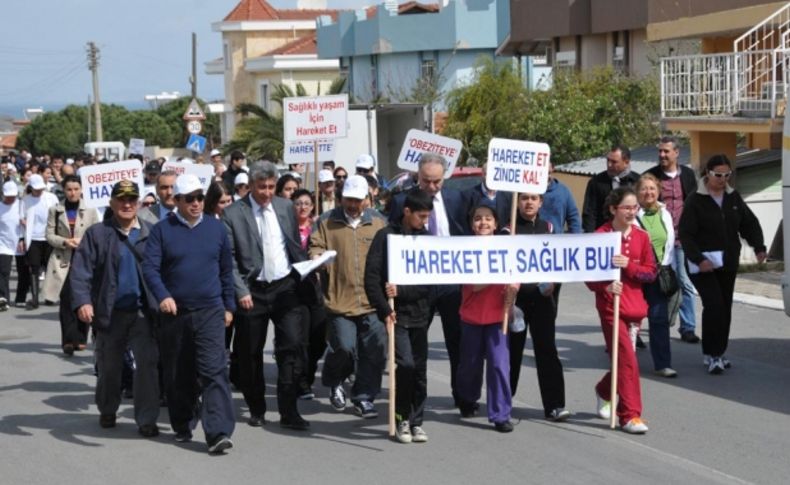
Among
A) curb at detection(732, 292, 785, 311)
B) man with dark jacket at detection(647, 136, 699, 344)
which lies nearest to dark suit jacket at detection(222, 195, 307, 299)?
man with dark jacket at detection(647, 136, 699, 344)

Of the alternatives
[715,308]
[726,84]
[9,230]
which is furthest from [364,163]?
[726,84]

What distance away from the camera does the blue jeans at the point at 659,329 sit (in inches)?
477

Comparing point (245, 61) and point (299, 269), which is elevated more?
point (245, 61)

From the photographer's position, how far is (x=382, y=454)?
946 centimetres

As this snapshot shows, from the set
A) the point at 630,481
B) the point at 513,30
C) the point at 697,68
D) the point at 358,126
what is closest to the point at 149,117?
the point at 513,30

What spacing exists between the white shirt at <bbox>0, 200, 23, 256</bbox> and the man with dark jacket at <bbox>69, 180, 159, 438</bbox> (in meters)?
9.68

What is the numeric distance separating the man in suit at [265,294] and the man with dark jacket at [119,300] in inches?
26.5

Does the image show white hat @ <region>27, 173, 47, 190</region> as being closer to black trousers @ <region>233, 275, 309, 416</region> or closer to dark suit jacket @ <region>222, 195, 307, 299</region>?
dark suit jacket @ <region>222, 195, 307, 299</region>

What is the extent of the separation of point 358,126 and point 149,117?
69.1 meters

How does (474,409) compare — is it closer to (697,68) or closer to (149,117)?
(697,68)

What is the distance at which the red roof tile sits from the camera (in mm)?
76625

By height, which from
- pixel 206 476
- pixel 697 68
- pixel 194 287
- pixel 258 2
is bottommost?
pixel 206 476

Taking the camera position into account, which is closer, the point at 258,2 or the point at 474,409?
the point at 474,409

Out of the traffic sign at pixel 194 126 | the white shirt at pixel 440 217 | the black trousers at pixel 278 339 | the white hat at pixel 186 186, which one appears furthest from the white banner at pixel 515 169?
the traffic sign at pixel 194 126
